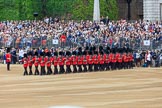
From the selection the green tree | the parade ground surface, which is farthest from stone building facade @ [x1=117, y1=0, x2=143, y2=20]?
the parade ground surface

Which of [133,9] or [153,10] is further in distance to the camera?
[133,9]

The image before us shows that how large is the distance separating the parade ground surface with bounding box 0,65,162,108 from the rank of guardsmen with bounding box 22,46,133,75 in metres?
1.04

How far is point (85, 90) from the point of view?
34.8 metres

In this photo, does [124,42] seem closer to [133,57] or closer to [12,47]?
[133,57]

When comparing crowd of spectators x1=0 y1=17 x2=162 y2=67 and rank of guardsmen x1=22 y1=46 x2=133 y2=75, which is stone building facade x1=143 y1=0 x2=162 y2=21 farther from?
rank of guardsmen x1=22 y1=46 x2=133 y2=75

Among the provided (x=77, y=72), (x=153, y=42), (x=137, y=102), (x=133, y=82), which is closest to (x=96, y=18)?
(x=153, y=42)

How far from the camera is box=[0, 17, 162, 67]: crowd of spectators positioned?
2153 inches

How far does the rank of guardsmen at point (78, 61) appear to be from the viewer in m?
45.7

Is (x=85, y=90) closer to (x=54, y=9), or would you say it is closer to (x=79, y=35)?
(x=79, y=35)

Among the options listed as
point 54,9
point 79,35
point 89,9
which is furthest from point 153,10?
point 54,9

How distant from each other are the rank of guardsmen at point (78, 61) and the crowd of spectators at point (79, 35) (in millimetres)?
3829

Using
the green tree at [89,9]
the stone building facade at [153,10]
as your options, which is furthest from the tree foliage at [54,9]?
the stone building facade at [153,10]

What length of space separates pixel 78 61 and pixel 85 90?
40.7 ft

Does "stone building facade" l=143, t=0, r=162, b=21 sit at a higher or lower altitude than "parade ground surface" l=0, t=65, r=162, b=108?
higher
